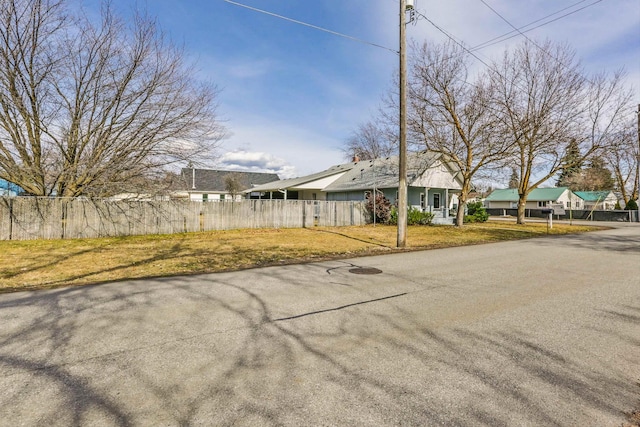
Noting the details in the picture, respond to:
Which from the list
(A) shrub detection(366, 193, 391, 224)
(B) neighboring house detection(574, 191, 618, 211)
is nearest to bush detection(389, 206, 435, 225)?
(A) shrub detection(366, 193, 391, 224)

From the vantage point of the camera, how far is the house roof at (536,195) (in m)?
47.4

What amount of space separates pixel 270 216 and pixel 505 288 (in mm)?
14442

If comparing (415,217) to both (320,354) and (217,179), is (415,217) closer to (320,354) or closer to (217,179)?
(320,354)

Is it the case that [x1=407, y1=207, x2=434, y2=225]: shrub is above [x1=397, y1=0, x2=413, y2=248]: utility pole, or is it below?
below

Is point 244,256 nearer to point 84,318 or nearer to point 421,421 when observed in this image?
point 84,318

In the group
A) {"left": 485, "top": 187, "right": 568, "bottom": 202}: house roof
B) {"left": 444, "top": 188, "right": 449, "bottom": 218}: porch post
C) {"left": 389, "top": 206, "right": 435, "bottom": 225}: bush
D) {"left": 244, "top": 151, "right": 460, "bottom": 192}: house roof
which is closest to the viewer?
{"left": 389, "top": 206, "right": 435, "bottom": 225}: bush

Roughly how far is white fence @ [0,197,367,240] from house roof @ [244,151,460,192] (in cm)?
351

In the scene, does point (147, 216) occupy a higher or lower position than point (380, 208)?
lower

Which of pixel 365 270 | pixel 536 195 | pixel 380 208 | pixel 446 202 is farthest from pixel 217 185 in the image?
pixel 536 195

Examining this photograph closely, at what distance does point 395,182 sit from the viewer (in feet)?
70.9

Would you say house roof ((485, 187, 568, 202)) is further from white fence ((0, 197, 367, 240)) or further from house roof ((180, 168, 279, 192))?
white fence ((0, 197, 367, 240))

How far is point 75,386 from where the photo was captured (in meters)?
2.60

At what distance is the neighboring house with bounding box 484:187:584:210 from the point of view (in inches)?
1870

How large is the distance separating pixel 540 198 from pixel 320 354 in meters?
55.7
